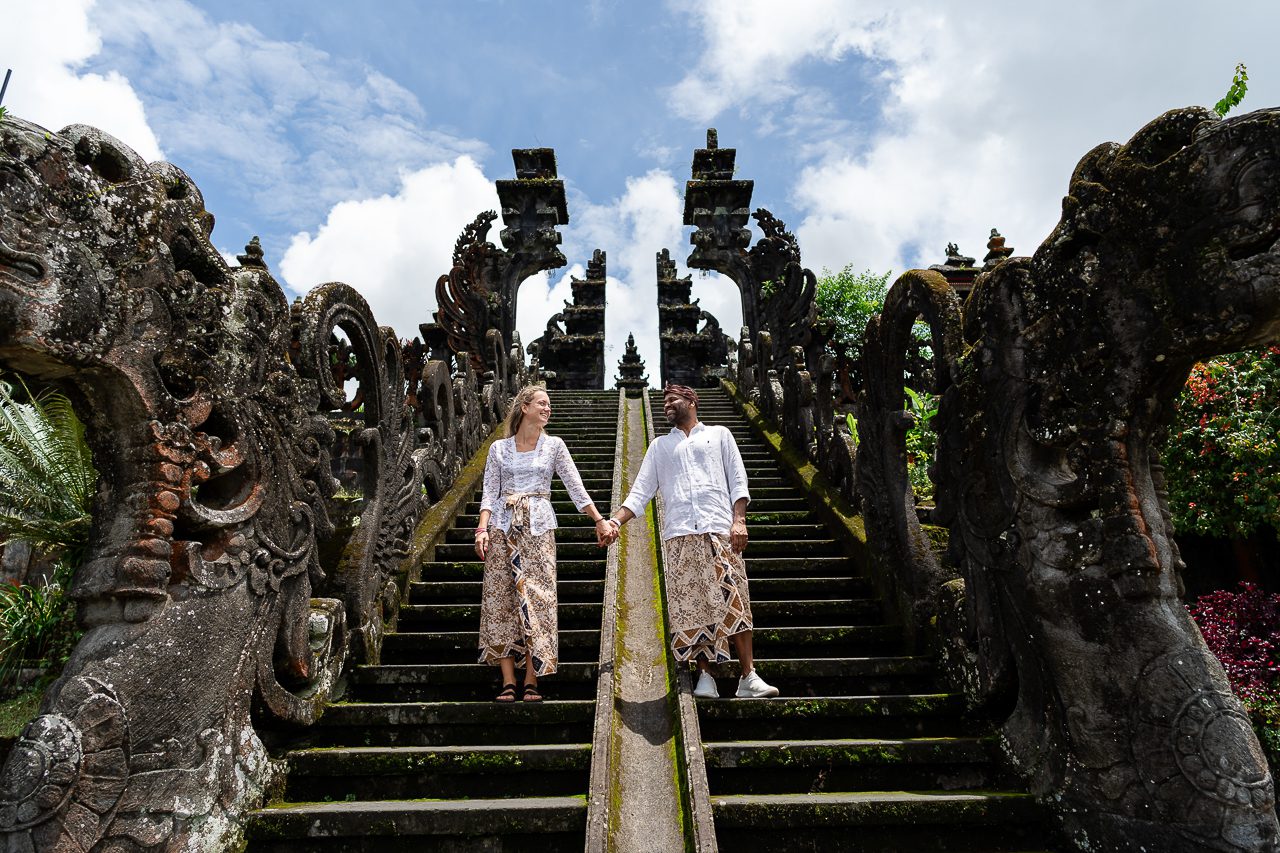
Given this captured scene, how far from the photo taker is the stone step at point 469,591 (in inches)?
198

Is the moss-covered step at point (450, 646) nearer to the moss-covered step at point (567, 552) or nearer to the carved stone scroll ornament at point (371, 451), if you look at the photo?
the carved stone scroll ornament at point (371, 451)

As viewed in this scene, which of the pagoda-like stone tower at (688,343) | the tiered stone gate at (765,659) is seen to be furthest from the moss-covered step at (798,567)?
the pagoda-like stone tower at (688,343)

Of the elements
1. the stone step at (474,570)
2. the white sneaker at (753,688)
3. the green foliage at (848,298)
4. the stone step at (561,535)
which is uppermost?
the green foliage at (848,298)

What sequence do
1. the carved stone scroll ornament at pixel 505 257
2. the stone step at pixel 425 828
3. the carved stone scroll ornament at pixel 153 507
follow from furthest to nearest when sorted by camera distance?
the carved stone scroll ornament at pixel 505 257 < the stone step at pixel 425 828 < the carved stone scroll ornament at pixel 153 507

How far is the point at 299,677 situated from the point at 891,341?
400 centimetres

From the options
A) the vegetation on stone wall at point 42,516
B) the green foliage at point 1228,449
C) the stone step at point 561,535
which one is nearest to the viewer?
the vegetation on stone wall at point 42,516

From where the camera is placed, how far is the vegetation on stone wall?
541 cm

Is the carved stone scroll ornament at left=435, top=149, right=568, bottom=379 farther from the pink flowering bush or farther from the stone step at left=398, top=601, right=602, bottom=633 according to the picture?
the pink flowering bush

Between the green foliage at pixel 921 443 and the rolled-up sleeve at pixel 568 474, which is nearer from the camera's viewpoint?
the rolled-up sleeve at pixel 568 474

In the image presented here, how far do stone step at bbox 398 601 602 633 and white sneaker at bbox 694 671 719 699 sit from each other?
1107mm

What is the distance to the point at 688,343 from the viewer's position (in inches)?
758

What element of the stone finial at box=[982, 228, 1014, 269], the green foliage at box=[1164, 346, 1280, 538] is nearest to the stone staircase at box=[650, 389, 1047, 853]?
the green foliage at box=[1164, 346, 1280, 538]

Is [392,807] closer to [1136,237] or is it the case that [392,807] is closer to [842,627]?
[842,627]

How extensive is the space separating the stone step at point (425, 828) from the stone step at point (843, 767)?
30.9 inches
